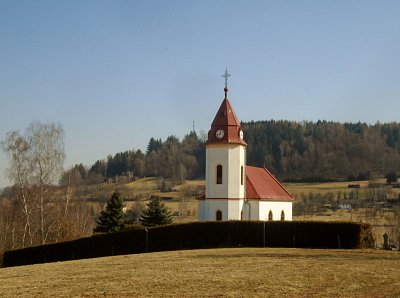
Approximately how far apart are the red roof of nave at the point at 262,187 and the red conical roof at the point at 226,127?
4.39 metres

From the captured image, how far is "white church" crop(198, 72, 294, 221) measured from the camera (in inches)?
1924

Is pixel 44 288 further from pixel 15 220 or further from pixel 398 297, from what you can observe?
pixel 15 220

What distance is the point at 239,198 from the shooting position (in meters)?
49.1

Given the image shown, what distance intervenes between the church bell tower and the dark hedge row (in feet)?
23.4

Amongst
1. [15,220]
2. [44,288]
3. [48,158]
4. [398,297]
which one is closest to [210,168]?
[48,158]

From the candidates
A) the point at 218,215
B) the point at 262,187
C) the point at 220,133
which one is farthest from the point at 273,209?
the point at 220,133

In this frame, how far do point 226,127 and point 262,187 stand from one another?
25.2 ft

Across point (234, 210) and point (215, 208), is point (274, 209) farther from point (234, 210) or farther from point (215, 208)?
point (215, 208)

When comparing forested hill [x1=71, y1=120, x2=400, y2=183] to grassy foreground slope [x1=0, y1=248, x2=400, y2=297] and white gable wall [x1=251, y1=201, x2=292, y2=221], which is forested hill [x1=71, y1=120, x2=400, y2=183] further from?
grassy foreground slope [x1=0, y1=248, x2=400, y2=297]

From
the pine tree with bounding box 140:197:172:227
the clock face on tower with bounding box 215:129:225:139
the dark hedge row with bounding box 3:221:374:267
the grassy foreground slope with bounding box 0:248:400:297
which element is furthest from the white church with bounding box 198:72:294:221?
the grassy foreground slope with bounding box 0:248:400:297

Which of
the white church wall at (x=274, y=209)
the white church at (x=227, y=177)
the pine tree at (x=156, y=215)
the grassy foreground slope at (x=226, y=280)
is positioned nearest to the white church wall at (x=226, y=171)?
the white church at (x=227, y=177)

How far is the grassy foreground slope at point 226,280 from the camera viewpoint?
1777cm

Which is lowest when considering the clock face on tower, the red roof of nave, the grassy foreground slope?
the grassy foreground slope

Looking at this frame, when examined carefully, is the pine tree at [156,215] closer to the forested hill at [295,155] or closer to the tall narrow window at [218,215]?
the tall narrow window at [218,215]
